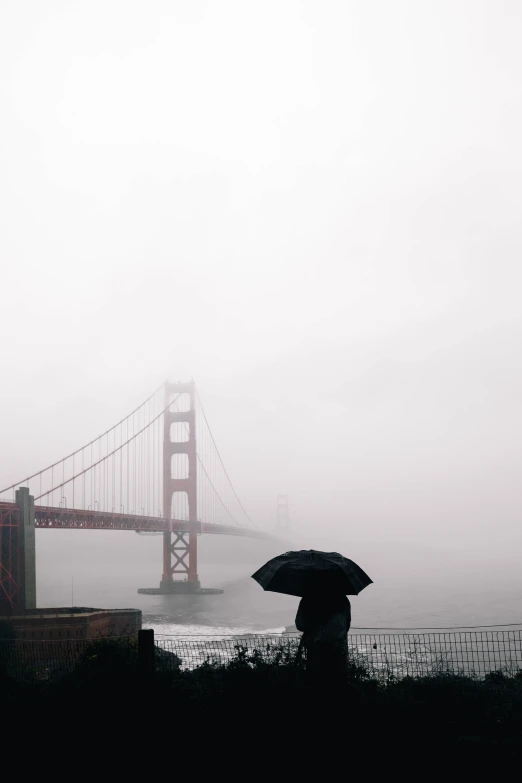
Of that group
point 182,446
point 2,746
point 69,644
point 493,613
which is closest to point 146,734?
point 2,746

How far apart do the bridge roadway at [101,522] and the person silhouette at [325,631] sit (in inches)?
1179

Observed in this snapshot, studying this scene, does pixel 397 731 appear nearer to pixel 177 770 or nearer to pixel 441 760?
pixel 441 760

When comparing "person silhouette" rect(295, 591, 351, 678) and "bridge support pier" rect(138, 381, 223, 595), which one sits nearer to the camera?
"person silhouette" rect(295, 591, 351, 678)

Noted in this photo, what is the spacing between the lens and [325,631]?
27.6ft

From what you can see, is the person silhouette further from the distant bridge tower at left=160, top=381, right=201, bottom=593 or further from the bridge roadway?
the distant bridge tower at left=160, top=381, right=201, bottom=593

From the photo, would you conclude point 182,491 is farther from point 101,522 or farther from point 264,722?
point 264,722

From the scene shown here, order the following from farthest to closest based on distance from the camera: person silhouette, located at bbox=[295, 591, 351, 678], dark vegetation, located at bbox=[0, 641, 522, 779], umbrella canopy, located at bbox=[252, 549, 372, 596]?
umbrella canopy, located at bbox=[252, 549, 372, 596] < person silhouette, located at bbox=[295, 591, 351, 678] < dark vegetation, located at bbox=[0, 641, 522, 779]

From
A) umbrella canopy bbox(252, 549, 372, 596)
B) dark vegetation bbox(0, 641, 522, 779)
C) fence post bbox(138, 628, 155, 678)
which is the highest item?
umbrella canopy bbox(252, 549, 372, 596)

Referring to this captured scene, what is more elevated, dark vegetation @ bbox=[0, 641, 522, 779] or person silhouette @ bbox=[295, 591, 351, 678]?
person silhouette @ bbox=[295, 591, 351, 678]

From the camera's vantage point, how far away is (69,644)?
27.0 meters

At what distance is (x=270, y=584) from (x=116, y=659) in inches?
157

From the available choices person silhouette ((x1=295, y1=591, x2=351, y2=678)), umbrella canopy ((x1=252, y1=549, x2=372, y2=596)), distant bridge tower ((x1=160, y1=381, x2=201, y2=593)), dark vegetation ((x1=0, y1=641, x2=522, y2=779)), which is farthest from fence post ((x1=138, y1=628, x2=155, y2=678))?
→ distant bridge tower ((x1=160, y1=381, x2=201, y2=593))

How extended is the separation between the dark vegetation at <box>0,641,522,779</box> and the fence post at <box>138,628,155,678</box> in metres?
0.03

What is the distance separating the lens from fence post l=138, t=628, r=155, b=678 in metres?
8.41
